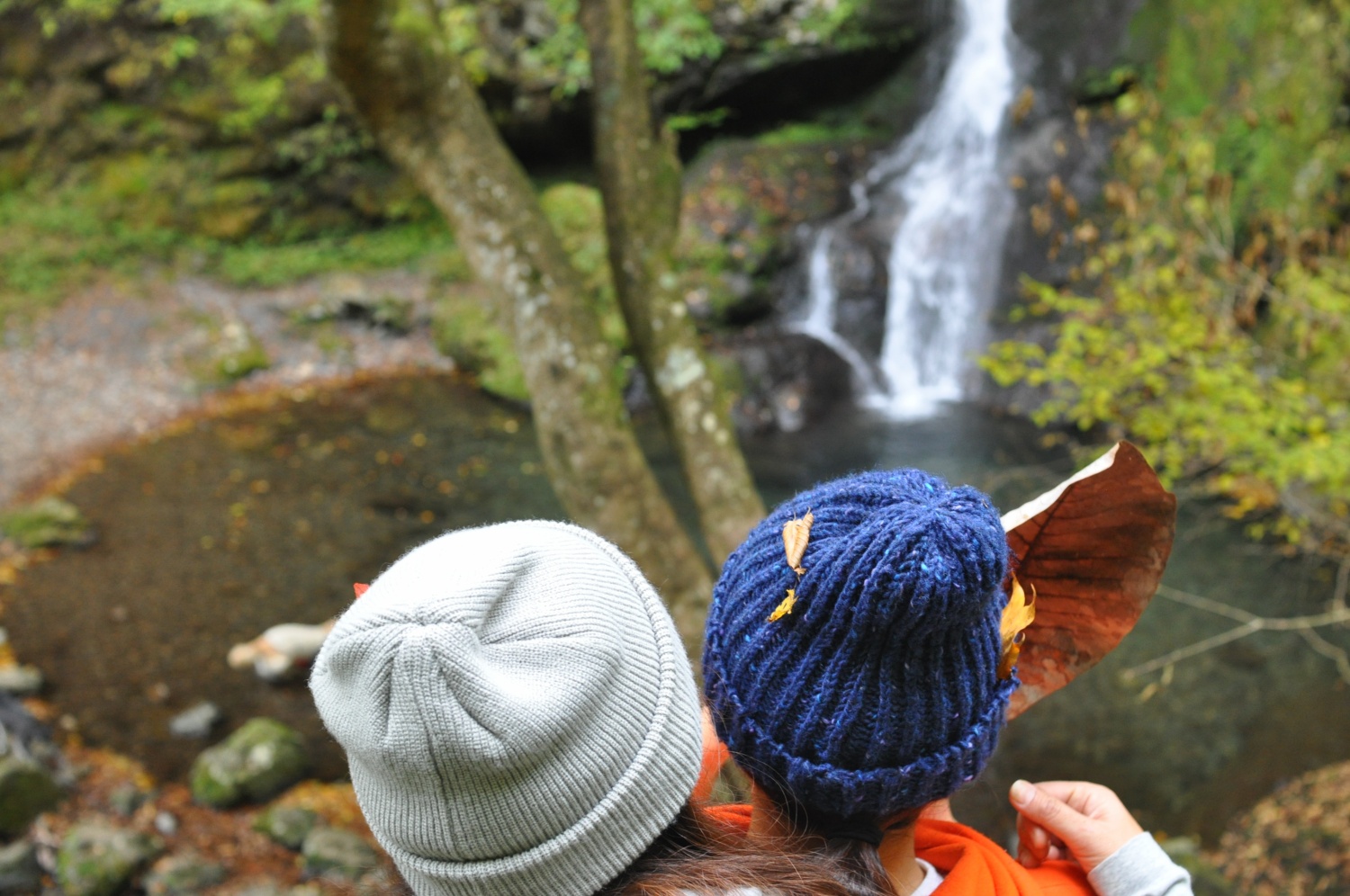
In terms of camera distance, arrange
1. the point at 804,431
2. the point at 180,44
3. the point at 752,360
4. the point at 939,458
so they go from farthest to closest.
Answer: the point at 180,44 → the point at 752,360 → the point at 804,431 → the point at 939,458

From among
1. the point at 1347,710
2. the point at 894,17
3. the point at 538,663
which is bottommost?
the point at 1347,710

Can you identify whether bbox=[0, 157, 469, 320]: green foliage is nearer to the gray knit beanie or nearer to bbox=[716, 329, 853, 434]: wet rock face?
bbox=[716, 329, 853, 434]: wet rock face

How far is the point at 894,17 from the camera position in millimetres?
12625

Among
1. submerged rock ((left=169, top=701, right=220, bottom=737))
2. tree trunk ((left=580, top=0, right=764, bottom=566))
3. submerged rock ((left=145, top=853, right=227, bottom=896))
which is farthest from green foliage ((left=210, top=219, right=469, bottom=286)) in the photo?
submerged rock ((left=145, top=853, right=227, bottom=896))

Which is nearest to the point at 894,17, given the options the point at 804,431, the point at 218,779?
the point at 804,431

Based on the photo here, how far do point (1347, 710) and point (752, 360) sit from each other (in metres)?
6.36

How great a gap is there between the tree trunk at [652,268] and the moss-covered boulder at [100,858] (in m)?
2.99

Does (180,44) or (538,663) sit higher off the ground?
(180,44)

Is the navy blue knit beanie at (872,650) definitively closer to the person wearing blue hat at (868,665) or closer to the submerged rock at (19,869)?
the person wearing blue hat at (868,665)

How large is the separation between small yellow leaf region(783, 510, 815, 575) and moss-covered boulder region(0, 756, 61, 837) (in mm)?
4755

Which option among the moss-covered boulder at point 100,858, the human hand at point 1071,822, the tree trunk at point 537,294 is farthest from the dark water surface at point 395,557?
the human hand at point 1071,822

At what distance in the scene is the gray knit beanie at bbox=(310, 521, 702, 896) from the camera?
941 millimetres

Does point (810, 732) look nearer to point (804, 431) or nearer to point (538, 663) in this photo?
point (538, 663)

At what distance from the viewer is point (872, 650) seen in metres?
1.02
